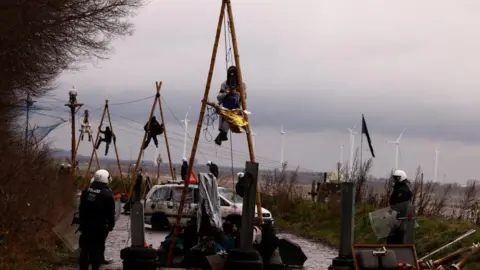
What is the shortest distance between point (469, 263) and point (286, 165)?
25379 millimetres

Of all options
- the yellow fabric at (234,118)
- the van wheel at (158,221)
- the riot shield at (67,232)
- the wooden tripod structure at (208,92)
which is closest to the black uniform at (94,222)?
the wooden tripod structure at (208,92)

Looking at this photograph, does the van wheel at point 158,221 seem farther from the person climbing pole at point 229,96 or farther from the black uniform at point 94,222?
the black uniform at point 94,222

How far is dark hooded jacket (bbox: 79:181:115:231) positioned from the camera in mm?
14586

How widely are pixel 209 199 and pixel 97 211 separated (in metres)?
3.14

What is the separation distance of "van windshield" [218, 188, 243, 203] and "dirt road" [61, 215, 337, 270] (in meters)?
2.21

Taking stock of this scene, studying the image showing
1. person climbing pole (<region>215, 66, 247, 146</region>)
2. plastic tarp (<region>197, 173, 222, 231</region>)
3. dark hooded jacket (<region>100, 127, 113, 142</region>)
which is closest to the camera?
plastic tarp (<region>197, 173, 222, 231</region>)

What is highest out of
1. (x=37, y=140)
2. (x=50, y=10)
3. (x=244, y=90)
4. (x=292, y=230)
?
(x=50, y=10)

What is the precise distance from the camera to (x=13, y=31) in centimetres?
1903

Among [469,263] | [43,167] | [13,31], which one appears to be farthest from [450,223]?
[13,31]

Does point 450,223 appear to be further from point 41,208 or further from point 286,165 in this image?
point 286,165

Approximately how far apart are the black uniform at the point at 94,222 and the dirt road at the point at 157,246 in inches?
127

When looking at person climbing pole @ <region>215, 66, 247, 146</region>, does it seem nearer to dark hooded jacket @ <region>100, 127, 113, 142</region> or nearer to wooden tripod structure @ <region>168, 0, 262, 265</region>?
wooden tripod structure @ <region>168, 0, 262, 265</region>

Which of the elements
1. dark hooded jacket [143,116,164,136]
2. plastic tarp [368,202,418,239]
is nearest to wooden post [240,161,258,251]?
plastic tarp [368,202,418,239]

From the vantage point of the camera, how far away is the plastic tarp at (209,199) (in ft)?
55.5
